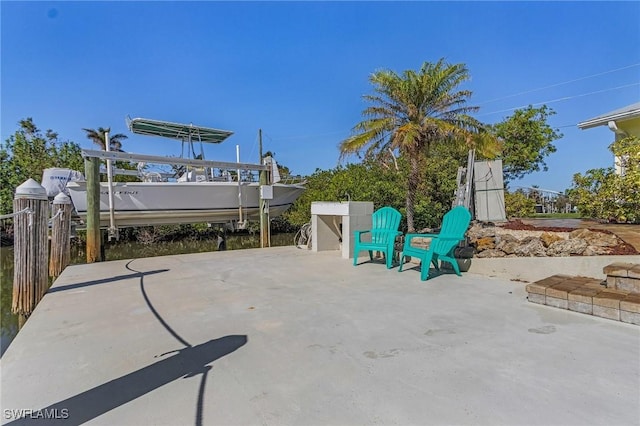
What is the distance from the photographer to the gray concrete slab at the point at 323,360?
60.1 inches

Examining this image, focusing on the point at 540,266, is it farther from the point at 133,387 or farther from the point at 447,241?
the point at 133,387

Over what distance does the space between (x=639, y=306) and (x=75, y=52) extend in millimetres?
10403

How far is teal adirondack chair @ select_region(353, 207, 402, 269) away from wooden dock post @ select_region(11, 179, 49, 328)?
13.4 ft

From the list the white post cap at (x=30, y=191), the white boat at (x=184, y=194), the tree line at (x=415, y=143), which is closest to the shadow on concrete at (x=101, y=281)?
the white post cap at (x=30, y=191)

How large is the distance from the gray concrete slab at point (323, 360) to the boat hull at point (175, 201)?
688cm

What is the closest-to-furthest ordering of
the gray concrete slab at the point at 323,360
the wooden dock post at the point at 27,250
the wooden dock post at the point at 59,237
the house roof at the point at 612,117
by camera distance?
the gray concrete slab at the point at 323,360, the wooden dock post at the point at 27,250, the wooden dock post at the point at 59,237, the house roof at the point at 612,117

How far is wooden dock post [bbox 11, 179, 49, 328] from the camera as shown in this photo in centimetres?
384

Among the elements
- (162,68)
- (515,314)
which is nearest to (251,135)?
(162,68)

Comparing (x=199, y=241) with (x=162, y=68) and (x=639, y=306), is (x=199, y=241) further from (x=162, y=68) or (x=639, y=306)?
(x=639, y=306)

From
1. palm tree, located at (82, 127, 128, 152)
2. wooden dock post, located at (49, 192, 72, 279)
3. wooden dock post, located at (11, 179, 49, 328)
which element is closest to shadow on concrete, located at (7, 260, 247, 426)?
wooden dock post, located at (11, 179, 49, 328)

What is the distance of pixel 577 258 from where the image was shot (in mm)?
3801

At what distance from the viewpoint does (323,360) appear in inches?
80.3

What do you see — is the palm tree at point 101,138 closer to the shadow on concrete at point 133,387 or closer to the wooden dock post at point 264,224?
the wooden dock post at point 264,224

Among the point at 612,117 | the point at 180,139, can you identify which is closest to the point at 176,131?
the point at 180,139
